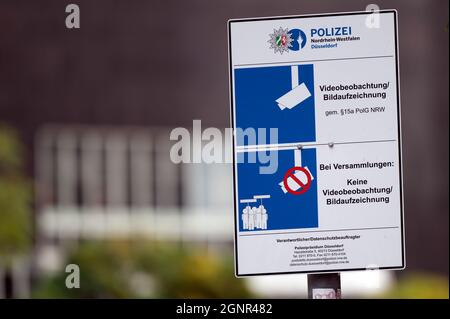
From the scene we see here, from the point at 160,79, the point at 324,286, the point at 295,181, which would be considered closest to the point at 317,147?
the point at 295,181

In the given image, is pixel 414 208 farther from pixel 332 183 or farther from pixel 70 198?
pixel 332 183

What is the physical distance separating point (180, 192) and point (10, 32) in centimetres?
810

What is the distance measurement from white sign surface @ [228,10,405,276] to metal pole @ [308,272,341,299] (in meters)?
0.03

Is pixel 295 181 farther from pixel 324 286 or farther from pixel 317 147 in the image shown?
pixel 324 286

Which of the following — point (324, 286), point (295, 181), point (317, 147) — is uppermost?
point (317, 147)

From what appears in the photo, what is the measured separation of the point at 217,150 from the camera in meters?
4.89

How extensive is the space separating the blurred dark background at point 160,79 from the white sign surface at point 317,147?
1645 inches

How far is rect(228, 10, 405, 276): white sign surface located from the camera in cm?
437

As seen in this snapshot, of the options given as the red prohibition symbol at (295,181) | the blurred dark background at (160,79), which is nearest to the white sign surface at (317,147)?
the red prohibition symbol at (295,181)

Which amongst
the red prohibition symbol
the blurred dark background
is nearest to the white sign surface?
the red prohibition symbol

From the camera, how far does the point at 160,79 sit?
4972 centimetres

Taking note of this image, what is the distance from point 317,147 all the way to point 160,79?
149 feet

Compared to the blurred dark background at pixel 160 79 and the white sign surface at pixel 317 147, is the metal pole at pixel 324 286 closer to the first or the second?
the white sign surface at pixel 317 147
